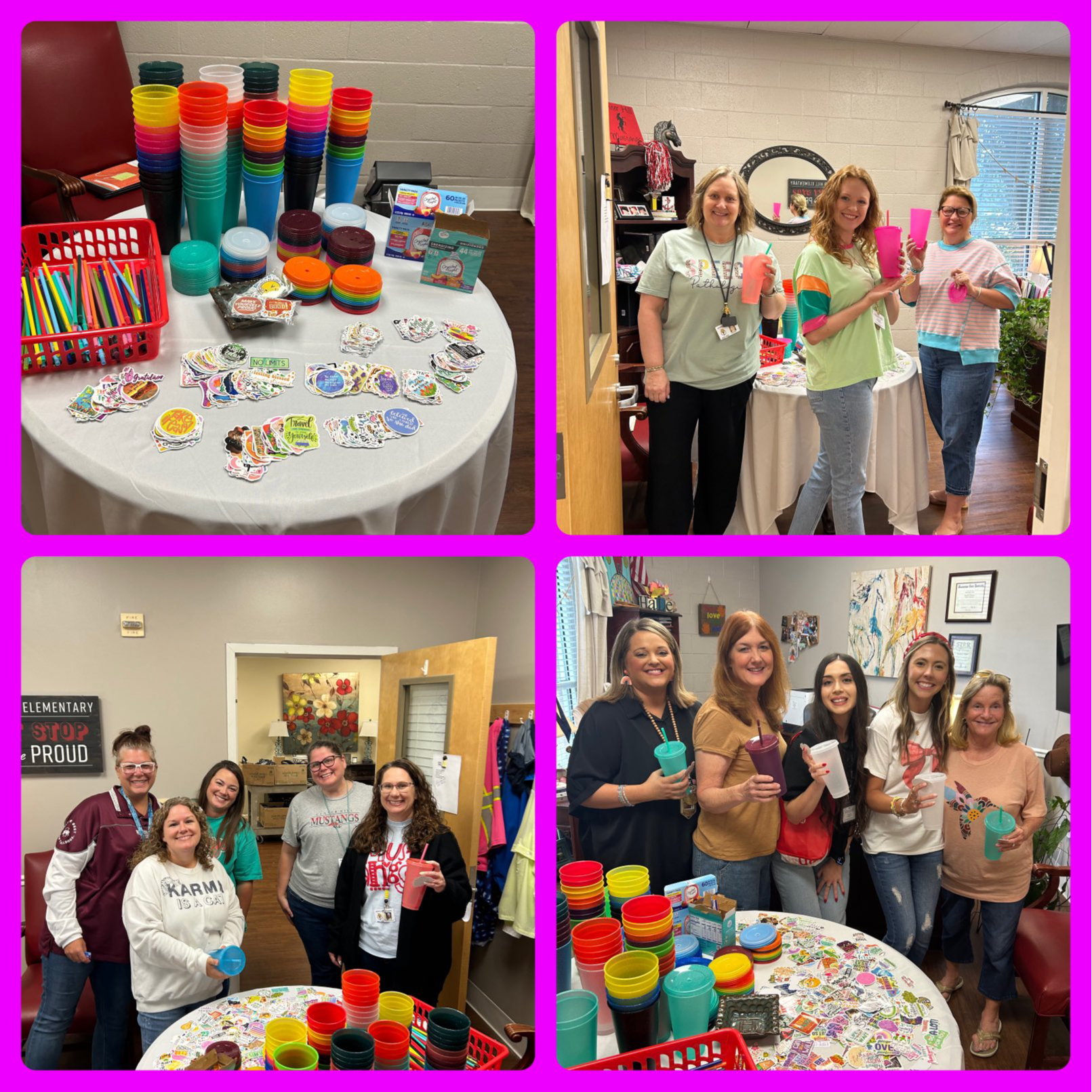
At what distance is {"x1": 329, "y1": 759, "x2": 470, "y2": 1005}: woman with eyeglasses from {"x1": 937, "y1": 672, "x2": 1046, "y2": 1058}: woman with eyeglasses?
1.05 m

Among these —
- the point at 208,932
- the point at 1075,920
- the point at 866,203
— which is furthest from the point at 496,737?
the point at 866,203

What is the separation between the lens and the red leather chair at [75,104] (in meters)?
3.41

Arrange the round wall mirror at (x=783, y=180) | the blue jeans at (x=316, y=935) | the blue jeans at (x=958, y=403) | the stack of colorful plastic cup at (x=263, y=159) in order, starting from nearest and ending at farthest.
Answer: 1. the blue jeans at (x=316, y=935)
2. the stack of colorful plastic cup at (x=263, y=159)
3. the blue jeans at (x=958, y=403)
4. the round wall mirror at (x=783, y=180)

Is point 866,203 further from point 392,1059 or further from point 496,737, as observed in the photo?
point 392,1059

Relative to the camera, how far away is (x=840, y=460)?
2.59 m

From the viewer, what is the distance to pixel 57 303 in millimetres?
1744

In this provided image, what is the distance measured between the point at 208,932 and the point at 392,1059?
44 centimetres

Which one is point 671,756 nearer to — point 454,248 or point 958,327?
point 454,248

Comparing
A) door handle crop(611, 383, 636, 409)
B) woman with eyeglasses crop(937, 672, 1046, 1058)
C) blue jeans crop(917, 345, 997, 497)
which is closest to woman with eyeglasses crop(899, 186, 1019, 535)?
blue jeans crop(917, 345, 997, 497)

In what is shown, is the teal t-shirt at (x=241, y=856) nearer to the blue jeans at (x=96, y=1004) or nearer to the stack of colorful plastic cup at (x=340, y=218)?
the blue jeans at (x=96, y=1004)

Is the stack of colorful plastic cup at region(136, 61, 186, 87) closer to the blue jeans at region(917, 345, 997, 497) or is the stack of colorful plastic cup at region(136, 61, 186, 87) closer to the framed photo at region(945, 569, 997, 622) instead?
the framed photo at region(945, 569, 997, 622)

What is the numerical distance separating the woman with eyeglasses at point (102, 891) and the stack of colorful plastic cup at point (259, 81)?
1555 millimetres

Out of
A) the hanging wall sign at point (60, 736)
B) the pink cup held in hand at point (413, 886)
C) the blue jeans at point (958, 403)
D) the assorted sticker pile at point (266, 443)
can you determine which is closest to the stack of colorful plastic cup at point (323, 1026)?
the pink cup held in hand at point (413, 886)

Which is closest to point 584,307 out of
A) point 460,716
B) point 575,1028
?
point 460,716
